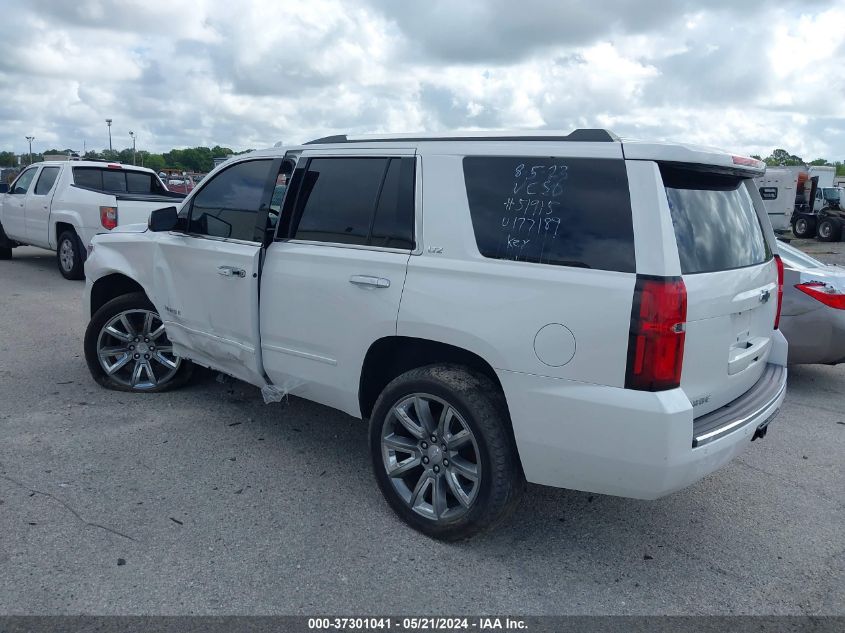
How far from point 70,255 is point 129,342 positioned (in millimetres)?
6946

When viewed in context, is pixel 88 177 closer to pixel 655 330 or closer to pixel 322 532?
pixel 322 532

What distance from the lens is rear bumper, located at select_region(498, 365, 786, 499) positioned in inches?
113

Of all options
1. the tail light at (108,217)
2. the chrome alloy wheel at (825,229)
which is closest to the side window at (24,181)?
the tail light at (108,217)

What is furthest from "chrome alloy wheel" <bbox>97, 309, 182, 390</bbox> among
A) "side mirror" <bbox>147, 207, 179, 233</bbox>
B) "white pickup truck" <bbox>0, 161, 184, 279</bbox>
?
"white pickup truck" <bbox>0, 161, 184, 279</bbox>

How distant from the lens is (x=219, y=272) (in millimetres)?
4531

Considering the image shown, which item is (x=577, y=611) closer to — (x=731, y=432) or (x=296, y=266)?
(x=731, y=432)

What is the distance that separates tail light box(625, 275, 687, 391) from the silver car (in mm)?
3813

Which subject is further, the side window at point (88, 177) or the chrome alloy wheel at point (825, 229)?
the chrome alloy wheel at point (825, 229)

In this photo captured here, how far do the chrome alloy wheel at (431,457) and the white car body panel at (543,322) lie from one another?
0.32 meters

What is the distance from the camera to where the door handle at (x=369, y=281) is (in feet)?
11.9

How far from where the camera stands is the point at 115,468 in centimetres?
421

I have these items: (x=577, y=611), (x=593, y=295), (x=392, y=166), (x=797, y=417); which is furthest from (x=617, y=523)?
(x=797, y=417)

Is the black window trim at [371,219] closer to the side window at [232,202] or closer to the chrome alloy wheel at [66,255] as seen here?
the side window at [232,202]

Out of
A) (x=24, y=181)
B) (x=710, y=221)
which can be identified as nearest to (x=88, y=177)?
(x=24, y=181)
